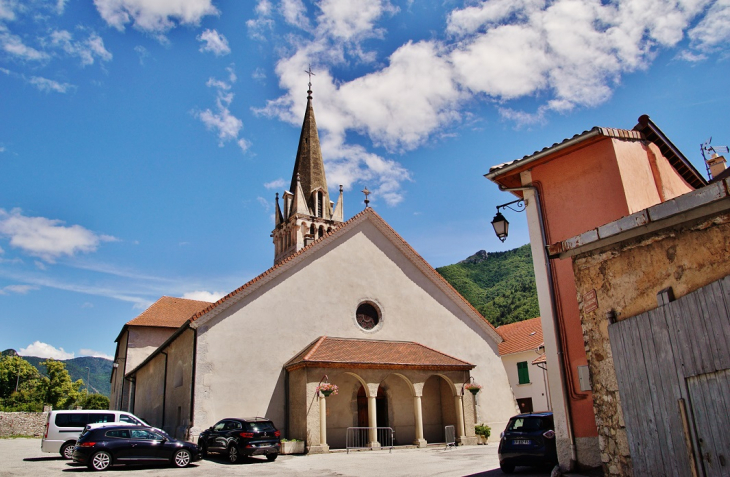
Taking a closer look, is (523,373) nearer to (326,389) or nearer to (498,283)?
(326,389)

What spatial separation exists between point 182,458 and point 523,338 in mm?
23244

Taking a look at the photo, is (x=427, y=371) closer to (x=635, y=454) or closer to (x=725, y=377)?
(x=635, y=454)

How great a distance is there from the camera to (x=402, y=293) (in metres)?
25.3

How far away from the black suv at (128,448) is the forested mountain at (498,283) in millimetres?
38690

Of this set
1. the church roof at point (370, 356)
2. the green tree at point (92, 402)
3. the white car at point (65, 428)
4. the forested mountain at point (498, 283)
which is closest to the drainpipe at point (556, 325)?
the church roof at point (370, 356)

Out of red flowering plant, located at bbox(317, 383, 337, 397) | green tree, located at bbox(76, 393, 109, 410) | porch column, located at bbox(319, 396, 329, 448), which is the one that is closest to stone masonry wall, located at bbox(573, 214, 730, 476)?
red flowering plant, located at bbox(317, 383, 337, 397)

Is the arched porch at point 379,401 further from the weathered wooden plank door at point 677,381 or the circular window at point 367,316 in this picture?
the weathered wooden plank door at point 677,381

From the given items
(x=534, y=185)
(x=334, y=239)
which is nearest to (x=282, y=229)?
(x=334, y=239)

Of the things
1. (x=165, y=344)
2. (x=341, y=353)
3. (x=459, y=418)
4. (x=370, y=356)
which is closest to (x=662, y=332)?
(x=341, y=353)

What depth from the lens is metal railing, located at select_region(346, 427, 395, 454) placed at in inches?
821

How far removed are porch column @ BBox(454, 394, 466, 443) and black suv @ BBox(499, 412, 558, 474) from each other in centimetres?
1056

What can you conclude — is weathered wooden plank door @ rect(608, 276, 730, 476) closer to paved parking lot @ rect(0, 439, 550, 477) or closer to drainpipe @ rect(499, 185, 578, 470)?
drainpipe @ rect(499, 185, 578, 470)

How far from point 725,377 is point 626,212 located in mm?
5550

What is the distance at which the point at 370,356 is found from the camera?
69.7 feet
